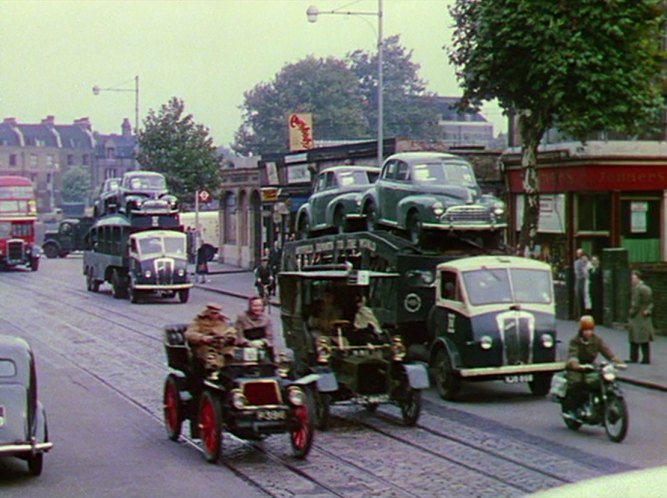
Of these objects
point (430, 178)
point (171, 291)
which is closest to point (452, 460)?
point (430, 178)

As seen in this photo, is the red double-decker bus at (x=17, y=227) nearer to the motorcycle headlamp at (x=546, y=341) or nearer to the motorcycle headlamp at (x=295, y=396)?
the motorcycle headlamp at (x=546, y=341)

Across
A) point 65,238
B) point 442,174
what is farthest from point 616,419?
point 65,238

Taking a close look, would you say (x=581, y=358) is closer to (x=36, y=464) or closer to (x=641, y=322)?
(x=36, y=464)

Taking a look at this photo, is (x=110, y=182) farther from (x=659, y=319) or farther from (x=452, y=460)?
(x=452, y=460)

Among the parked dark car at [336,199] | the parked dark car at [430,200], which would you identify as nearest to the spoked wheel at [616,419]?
the parked dark car at [430,200]

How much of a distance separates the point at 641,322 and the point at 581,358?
25.8 feet

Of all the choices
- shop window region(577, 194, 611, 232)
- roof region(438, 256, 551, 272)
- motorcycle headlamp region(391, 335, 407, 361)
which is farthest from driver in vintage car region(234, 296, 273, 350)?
shop window region(577, 194, 611, 232)

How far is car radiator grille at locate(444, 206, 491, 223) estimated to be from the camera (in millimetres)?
25062

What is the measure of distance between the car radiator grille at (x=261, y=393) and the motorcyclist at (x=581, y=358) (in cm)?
432

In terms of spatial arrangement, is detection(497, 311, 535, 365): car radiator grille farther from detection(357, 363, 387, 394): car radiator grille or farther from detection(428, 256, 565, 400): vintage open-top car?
detection(357, 363, 387, 394): car radiator grille

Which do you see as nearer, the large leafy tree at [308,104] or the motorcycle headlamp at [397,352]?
the motorcycle headlamp at [397,352]

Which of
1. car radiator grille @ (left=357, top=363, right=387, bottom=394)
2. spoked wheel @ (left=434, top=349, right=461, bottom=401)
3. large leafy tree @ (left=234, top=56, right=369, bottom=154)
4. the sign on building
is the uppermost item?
large leafy tree @ (left=234, top=56, right=369, bottom=154)

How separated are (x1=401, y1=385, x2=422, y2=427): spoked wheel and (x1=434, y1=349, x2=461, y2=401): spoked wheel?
2742mm

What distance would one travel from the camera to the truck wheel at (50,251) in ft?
280
